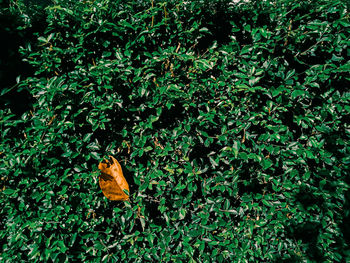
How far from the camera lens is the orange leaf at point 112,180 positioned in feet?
7.29

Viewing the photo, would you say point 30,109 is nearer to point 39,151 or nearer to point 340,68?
point 39,151

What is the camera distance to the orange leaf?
2.22 m

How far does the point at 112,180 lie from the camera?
2252 mm

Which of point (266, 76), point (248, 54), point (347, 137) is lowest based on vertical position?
point (347, 137)

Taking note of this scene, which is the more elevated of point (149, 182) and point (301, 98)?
point (301, 98)

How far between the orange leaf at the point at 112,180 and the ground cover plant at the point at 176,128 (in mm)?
87

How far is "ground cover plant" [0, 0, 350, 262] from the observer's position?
213 cm

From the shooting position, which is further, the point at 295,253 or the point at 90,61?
the point at 295,253

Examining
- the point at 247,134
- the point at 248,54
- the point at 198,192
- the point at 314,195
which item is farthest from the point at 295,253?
the point at 248,54

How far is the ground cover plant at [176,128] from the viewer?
213 centimetres

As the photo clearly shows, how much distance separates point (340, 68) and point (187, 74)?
1387 millimetres

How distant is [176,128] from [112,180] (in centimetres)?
79

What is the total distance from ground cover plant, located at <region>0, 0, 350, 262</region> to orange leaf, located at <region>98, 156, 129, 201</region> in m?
0.09

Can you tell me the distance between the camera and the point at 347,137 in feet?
7.76
